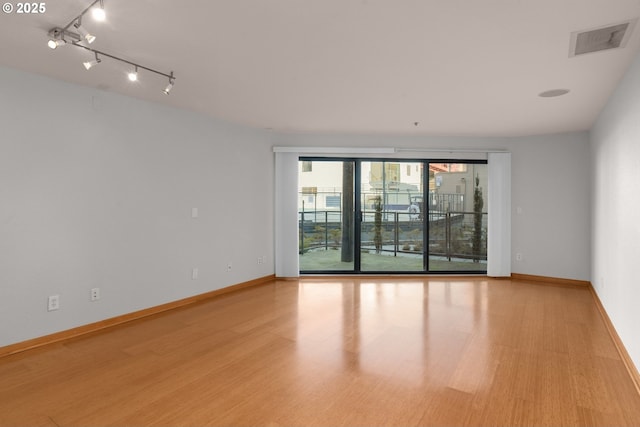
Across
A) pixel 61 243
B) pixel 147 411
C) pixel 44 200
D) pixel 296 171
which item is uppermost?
pixel 296 171

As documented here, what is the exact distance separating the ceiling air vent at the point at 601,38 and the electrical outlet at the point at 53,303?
4.59m

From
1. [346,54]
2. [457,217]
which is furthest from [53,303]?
[457,217]

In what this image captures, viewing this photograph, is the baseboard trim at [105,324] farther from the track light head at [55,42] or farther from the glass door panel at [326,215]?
the track light head at [55,42]

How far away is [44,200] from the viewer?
3168mm

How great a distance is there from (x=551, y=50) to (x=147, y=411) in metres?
3.62

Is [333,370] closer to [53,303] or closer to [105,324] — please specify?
[105,324]

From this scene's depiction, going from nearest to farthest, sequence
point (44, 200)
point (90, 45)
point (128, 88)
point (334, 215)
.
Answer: point (90, 45) → point (44, 200) → point (128, 88) → point (334, 215)

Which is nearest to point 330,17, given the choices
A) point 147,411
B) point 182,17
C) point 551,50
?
point 182,17

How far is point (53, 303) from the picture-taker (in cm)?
322

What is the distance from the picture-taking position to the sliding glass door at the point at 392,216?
19.7 feet

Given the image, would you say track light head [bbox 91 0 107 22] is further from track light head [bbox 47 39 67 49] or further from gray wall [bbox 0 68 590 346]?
gray wall [bbox 0 68 590 346]

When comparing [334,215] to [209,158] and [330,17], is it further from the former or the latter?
[330,17]

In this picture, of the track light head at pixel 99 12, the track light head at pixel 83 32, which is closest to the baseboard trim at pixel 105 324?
the track light head at pixel 83 32

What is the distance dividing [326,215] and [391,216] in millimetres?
1130
